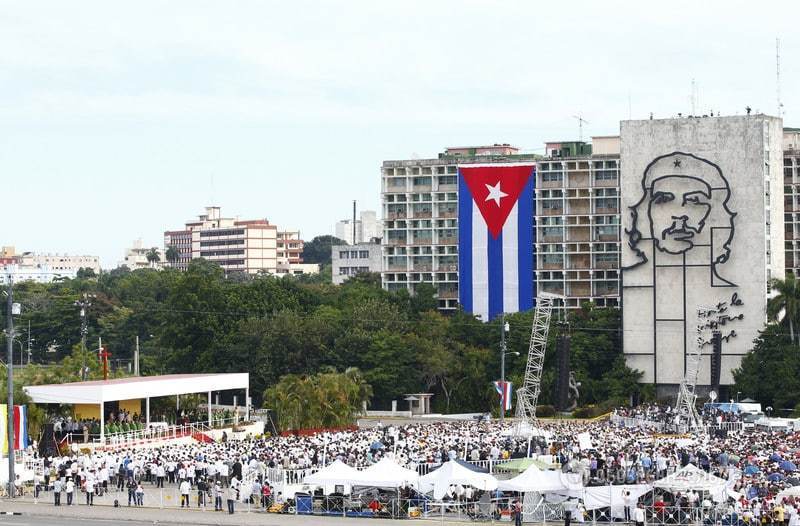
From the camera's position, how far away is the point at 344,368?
Result: 109 m

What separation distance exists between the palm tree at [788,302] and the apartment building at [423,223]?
3496 cm

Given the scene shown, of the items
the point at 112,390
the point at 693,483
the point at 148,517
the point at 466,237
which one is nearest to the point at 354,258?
the point at 466,237

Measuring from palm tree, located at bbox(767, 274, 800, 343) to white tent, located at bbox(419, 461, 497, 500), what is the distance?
64107 millimetres

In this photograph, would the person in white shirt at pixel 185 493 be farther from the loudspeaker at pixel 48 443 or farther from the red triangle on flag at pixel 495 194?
the red triangle on flag at pixel 495 194

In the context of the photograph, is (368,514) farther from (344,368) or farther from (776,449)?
(344,368)

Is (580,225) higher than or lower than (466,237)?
higher

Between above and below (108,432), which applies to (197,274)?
above

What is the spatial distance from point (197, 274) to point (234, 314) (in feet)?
19.5

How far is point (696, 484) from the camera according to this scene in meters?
45.3

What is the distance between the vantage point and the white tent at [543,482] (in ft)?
152

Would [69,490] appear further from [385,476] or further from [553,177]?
[553,177]

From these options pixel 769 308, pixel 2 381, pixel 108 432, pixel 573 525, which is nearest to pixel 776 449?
pixel 573 525

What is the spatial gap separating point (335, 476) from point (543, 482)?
680cm

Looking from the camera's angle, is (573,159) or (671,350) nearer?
(671,350)
